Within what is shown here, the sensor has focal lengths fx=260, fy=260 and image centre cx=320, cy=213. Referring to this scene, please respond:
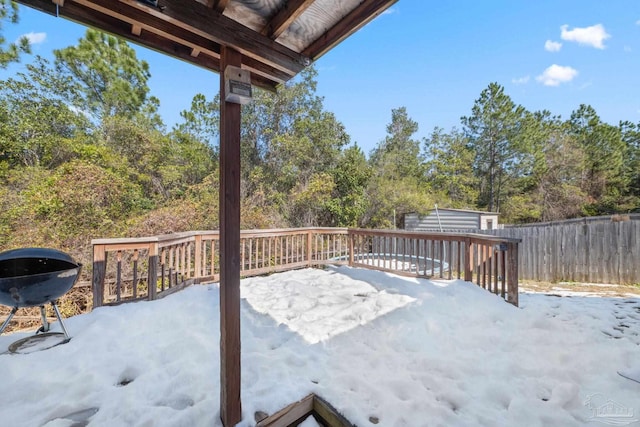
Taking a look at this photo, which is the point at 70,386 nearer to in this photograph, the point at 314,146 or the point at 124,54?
the point at 314,146

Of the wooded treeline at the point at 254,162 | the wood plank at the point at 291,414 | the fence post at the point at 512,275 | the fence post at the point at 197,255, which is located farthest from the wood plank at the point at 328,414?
Answer: the wooded treeline at the point at 254,162

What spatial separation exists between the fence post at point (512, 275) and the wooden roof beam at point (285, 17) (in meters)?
3.80

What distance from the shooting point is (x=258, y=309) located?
3361 millimetres

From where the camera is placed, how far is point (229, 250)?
150 centimetres

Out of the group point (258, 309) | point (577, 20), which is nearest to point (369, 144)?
point (577, 20)

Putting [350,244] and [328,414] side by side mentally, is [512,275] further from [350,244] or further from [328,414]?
[328,414]

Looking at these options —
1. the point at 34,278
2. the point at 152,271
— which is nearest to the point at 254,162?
the point at 152,271

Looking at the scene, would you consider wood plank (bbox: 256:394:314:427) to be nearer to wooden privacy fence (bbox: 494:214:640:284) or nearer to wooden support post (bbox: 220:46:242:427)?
wooden support post (bbox: 220:46:242:427)

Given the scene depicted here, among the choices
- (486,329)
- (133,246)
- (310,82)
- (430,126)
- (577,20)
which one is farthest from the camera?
(430,126)

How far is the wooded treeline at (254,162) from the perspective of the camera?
6465mm

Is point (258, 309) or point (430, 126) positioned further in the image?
point (430, 126)

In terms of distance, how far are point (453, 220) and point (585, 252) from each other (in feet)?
18.6

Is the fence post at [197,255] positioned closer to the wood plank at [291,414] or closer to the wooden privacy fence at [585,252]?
the wood plank at [291,414]

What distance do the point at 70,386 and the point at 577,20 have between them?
57.5ft
